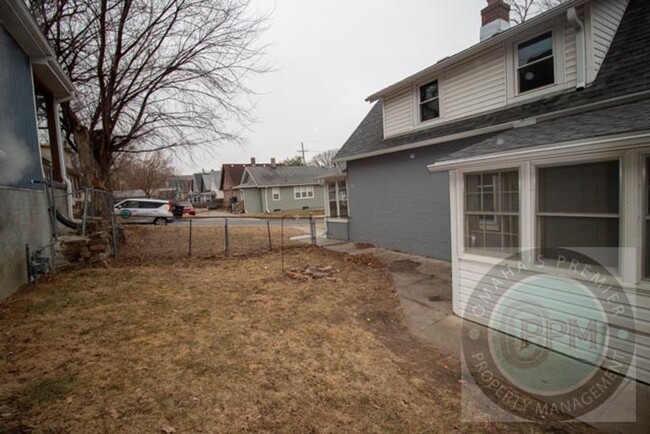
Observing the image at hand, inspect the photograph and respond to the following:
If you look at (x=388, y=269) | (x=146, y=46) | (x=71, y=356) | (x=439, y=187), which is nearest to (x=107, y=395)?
(x=71, y=356)

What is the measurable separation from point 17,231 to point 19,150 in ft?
5.41

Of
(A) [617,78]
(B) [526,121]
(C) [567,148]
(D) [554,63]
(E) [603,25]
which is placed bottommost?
(C) [567,148]

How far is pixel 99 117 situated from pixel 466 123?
45.0ft

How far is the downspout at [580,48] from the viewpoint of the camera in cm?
578

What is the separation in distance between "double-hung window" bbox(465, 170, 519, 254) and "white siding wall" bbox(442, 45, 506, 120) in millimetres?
3938

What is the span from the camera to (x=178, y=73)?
40.7 feet

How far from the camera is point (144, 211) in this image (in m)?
21.5

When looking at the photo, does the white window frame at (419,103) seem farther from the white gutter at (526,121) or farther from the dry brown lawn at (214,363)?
the dry brown lawn at (214,363)

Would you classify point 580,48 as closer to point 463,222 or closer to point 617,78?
point 617,78

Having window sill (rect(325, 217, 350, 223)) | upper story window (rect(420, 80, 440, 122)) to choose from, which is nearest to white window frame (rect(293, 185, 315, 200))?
window sill (rect(325, 217, 350, 223))

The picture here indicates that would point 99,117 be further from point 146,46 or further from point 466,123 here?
point 466,123

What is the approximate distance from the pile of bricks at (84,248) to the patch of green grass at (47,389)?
5.37m

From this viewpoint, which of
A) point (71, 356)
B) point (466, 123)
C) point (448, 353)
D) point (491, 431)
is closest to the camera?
point (491, 431)

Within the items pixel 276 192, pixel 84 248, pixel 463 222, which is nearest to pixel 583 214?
pixel 463 222
